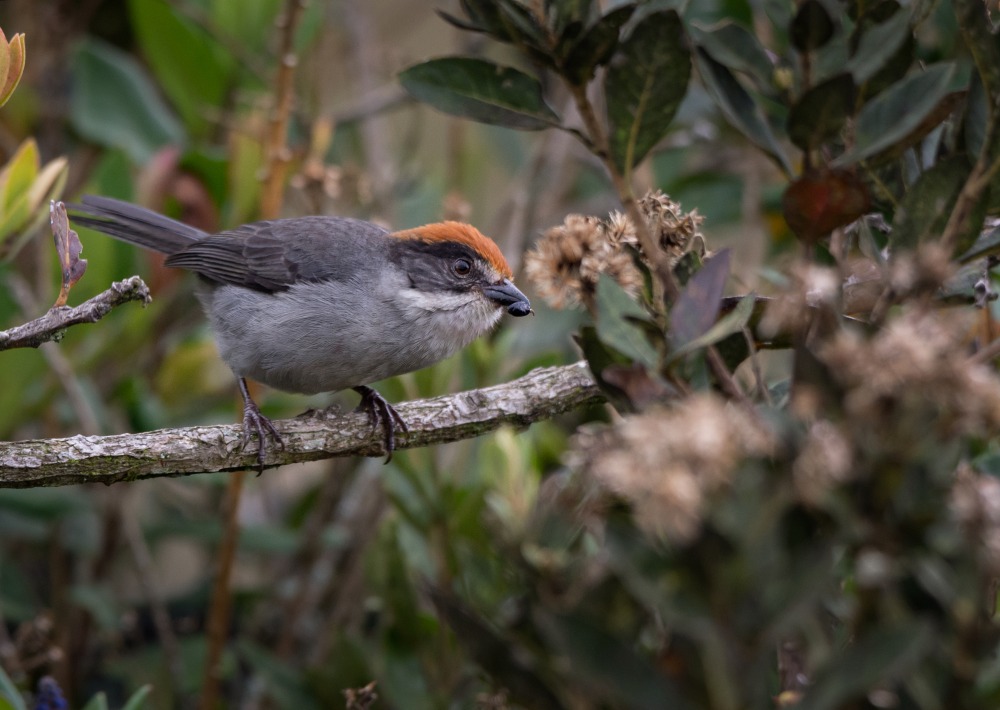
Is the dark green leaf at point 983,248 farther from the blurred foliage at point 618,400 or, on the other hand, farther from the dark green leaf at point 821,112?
the dark green leaf at point 821,112

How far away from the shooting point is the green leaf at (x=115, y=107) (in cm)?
473

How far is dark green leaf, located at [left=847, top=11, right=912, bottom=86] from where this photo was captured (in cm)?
173

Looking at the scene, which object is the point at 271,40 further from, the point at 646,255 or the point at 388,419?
the point at 646,255

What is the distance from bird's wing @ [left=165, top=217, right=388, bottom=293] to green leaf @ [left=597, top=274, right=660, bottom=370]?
240cm

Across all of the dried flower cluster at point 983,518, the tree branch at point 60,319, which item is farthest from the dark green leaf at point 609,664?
the tree branch at point 60,319

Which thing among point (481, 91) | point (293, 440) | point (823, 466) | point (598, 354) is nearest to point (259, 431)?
point (293, 440)

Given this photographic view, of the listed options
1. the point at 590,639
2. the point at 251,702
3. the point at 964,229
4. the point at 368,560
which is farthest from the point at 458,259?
the point at 590,639

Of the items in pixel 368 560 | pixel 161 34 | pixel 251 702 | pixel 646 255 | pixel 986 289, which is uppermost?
pixel 646 255

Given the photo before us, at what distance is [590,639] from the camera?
1170mm

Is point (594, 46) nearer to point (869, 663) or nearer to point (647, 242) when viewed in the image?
point (647, 242)

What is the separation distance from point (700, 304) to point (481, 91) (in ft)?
2.74

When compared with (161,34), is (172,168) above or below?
below

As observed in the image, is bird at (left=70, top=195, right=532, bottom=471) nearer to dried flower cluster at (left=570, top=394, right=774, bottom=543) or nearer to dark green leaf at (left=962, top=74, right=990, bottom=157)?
dark green leaf at (left=962, top=74, right=990, bottom=157)

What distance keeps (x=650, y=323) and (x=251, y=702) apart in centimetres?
308
